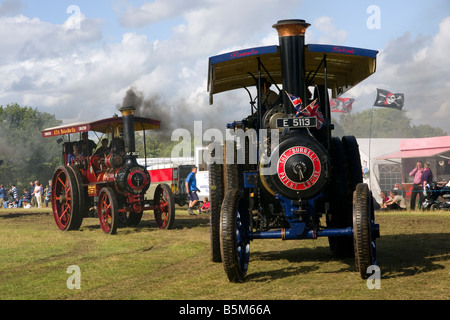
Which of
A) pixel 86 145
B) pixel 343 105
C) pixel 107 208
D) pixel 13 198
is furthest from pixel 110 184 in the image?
pixel 13 198

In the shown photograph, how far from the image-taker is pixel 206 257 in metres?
8.41

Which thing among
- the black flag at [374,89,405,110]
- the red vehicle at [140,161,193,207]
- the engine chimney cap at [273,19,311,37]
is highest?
the black flag at [374,89,405,110]

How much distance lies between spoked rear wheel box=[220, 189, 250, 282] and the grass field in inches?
6.0

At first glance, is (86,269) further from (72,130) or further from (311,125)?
(72,130)

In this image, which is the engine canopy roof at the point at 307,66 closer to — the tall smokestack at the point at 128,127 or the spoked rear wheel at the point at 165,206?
the spoked rear wheel at the point at 165,206

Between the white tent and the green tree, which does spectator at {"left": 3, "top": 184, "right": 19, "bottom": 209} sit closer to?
the green tree

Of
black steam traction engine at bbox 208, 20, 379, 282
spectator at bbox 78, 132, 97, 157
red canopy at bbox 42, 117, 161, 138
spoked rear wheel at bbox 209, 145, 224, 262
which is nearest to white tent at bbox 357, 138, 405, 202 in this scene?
red canopy at bbox 42, 117, 161, 138

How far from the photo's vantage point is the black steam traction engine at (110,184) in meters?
13.0

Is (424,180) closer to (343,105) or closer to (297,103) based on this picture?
(297,103)

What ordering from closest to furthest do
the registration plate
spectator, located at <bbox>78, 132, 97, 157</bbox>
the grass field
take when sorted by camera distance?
the grass field → the registration plate → spectator, located at <bbox>78, 132, 97, 157</bbox>

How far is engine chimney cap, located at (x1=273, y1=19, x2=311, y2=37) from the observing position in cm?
681

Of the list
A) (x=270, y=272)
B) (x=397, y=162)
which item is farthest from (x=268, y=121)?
(x=397, y=162)

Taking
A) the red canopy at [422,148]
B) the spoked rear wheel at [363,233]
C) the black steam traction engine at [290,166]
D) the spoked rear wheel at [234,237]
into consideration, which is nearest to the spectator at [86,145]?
the black steam traction engine at [290,166]

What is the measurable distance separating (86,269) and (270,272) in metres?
2.30
